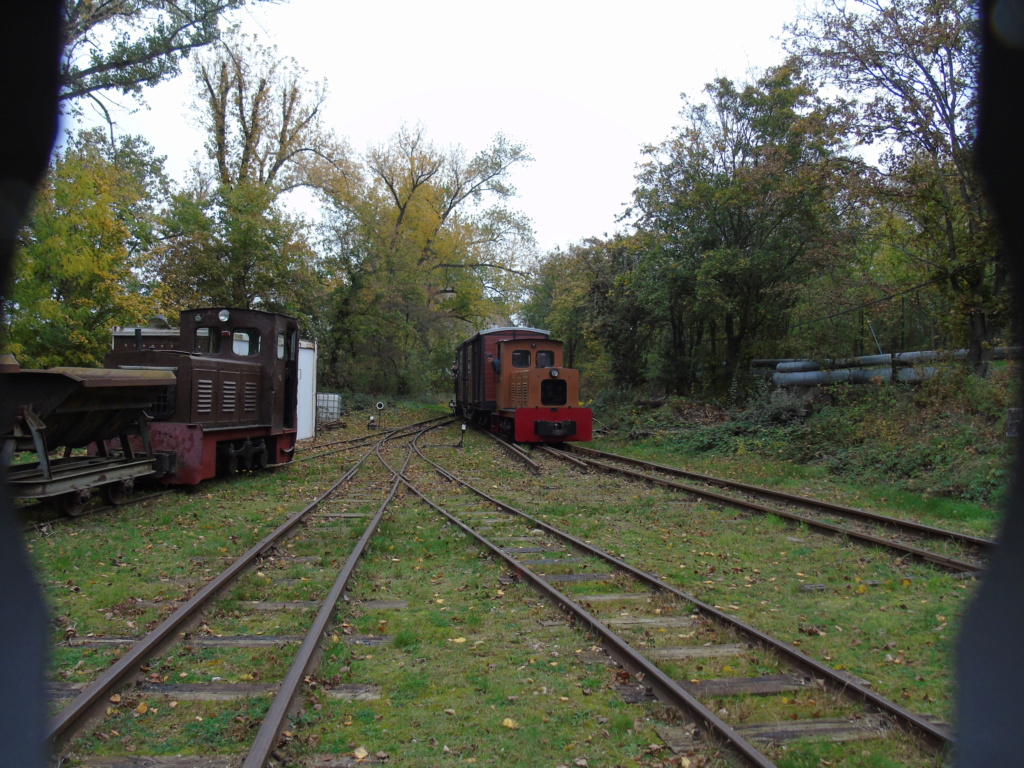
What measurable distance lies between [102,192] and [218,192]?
10.9m

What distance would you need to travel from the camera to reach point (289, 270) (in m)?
23.9

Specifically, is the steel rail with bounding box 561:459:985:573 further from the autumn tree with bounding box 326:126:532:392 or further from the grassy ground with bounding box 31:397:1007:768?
the autumn tree with bounding box 326:126:532:392

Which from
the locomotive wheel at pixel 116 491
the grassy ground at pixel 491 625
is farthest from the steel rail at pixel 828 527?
the locomotive wheel at pixel 116 491

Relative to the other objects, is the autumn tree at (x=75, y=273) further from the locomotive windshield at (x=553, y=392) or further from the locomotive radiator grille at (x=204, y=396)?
the locomotive windshield at (x=553, y=392)

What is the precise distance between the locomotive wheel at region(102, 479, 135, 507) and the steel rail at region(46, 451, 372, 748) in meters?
3.37

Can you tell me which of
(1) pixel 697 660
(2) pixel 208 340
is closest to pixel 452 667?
(1) pixel 697 660

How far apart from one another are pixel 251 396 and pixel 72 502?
4307 millimetres

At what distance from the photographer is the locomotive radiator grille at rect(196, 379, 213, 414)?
401 inches

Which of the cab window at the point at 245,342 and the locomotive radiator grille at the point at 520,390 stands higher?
the cab window at the point at 245,342

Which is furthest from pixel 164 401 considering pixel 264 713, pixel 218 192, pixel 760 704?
pixel 218 192

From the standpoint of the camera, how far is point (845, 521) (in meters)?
8.52

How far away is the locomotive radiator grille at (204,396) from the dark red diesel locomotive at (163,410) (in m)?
0.02

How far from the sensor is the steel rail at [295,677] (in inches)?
113

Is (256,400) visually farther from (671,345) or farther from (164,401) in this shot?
(671,345)
